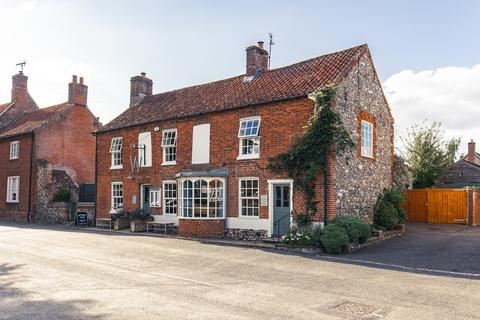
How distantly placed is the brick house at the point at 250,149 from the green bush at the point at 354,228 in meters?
0.87

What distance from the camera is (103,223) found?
84.3 ft

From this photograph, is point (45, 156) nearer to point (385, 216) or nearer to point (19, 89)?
point (19, 89)

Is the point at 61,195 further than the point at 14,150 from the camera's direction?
No

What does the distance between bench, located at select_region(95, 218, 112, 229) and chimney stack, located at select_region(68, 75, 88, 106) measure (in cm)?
1264

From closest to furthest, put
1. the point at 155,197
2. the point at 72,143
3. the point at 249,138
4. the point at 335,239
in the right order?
1. the point at 335,239
2. the point at 249,138
3. the point at 155,197
4. the point at 72,143

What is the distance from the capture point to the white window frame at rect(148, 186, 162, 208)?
23911 millimetres

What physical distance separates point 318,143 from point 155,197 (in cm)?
1093

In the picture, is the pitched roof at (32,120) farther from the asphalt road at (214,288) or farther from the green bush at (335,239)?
the green bush at (335,239)

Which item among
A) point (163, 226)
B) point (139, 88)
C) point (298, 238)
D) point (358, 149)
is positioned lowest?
point (163, 226)

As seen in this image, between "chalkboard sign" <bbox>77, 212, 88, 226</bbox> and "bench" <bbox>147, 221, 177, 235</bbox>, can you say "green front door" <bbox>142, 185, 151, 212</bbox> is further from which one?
"chalkboard sign" <bbox>77, 212, 88, 226</bbox>

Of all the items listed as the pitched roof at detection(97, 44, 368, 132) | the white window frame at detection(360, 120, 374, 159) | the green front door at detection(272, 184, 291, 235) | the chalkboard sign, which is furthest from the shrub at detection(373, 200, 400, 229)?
the chalkboard sign

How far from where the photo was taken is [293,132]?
18484 millimetres

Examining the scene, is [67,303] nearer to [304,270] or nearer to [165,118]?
[304,270]

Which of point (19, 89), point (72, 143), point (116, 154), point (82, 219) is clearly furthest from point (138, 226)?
point (19, 89)
